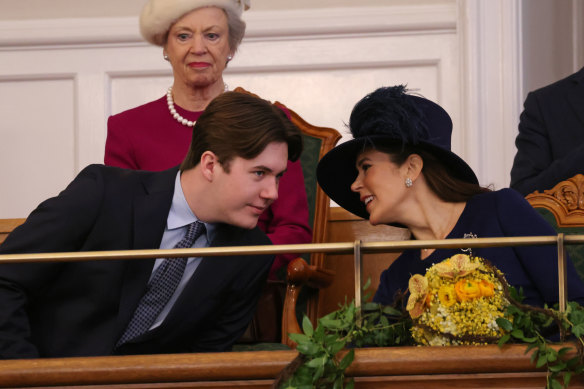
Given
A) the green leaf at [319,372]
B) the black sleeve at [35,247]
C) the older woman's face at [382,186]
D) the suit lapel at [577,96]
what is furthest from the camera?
the suit lapel at [577,96]

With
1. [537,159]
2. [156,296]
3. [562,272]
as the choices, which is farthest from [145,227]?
[537,159]

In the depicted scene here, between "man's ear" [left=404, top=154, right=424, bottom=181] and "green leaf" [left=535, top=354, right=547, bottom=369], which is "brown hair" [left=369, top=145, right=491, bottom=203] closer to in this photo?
"man's ear" [left=404, top=154, right=424, bottom=181]

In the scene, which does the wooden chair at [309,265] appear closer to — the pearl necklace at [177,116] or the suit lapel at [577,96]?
the pearl necklace at [177,116]

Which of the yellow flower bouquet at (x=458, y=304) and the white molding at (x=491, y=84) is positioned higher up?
the white molding at (x=491, y=84)

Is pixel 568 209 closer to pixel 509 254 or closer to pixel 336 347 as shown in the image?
pixel 509 254

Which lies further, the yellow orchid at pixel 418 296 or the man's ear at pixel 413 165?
the man's ear at pixel 413 165

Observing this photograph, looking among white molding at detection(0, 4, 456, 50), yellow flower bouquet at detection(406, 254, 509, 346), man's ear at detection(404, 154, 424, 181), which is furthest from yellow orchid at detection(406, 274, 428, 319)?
white molding at detection(0, 4, 456, 50)

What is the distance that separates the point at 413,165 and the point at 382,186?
106 millimetres

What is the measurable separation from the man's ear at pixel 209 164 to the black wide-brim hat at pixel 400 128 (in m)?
0.35

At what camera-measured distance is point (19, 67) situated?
4926 millimetres

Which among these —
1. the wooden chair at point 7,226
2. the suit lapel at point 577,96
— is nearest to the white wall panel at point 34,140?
the wooden chair at point 7,226

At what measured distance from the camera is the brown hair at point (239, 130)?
7.89 ft

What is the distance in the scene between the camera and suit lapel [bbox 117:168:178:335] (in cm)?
228

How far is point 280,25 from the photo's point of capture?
15.8ft
